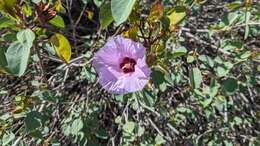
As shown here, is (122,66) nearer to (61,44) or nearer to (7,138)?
(61,44)

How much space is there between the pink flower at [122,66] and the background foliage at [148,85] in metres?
0.03

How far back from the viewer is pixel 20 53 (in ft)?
3.65

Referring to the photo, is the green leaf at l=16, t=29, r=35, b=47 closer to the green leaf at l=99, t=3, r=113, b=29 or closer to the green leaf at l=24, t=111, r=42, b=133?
the green leaf at l=99, t=3, r=113, b=29

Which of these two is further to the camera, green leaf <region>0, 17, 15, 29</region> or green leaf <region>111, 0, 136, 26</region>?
green leaf <region>0, 17, 15, 29</region>

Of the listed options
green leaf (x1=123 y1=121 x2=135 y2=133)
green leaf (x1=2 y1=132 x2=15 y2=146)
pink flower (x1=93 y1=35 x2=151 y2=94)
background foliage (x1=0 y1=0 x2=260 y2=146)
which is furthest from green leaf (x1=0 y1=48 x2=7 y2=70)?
green leaf (x1=123 y1=121 x2=135 y2=133)

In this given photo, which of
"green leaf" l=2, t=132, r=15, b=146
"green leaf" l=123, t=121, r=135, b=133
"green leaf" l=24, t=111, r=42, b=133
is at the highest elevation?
"green leaf" l=24, t=111, r=42, b=133

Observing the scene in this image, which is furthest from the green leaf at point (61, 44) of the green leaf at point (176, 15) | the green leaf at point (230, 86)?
the green leaf at point (230, 86)

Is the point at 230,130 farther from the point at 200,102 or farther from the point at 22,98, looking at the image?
the point at 22,98

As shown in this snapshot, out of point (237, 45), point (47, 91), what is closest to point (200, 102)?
point (237, 45)

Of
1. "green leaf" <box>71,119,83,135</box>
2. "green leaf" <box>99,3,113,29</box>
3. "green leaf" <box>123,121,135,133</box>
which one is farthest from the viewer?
"green leaf" <box>123,121,135,133</box>

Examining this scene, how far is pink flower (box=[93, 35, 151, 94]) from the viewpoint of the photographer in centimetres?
117

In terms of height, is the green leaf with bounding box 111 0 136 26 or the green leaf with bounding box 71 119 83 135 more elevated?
the green leaf with bounding box 111 0 136 26

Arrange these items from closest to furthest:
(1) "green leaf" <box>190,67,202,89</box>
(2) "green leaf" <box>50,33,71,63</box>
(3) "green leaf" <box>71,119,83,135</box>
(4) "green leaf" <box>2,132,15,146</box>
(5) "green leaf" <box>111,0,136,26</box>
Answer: (5) "green leaf" <box>111,0,136,26</box> < (2) "green leaf" <box>50,33,71,63</box> < (1) "green leaf" <box>190,67,202,89</box> < (4) "green leaf" <box>2,132,15,146</box> < (3) "green leaf" <box>71,119,83,135</box>

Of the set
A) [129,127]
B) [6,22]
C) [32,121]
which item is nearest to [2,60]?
[6,22]
